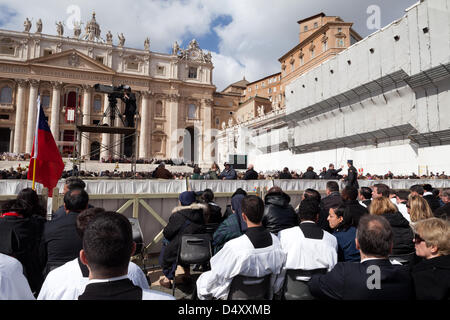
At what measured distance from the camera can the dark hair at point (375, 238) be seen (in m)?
2.14

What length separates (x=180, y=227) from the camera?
4.40 metres

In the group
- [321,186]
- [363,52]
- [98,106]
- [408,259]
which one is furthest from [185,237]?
[98,106]

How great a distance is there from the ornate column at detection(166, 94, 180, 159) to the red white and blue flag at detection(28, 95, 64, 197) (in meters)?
44.7

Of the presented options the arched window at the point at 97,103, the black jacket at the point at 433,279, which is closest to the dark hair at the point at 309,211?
the black jacket at the point at 433,279

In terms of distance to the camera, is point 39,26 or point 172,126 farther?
point 172,126

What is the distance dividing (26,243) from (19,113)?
49.3 meters

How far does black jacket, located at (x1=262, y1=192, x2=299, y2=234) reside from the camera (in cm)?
398

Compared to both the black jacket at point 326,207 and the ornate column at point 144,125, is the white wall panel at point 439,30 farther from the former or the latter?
the ornate column at point 144,125

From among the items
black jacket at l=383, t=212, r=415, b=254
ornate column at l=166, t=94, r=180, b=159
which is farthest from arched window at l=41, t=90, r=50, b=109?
black jacket at l=383, t=212, r=415, b=254

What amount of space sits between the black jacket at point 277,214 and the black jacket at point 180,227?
1077mm

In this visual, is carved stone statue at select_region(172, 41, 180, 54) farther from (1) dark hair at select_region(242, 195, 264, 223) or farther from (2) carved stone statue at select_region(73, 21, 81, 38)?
(1) dark hair at select_region(242, 195, 264, 223)

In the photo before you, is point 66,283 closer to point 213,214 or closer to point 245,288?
point 245,288

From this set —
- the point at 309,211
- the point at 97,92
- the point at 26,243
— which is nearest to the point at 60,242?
the point at 26,243

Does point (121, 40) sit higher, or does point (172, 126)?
point (121, 40)
